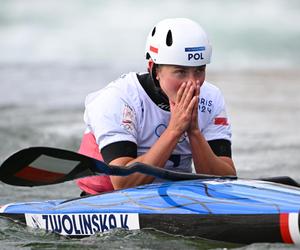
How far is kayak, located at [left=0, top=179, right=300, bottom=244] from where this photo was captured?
557cm

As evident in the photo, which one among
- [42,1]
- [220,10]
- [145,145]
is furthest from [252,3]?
[145,145]

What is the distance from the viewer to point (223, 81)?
19547mm

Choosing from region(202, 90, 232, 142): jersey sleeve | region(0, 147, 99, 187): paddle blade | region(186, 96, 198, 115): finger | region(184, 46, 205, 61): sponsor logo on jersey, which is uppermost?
region(184, 46, 205, 61): sponsor logo on jersey

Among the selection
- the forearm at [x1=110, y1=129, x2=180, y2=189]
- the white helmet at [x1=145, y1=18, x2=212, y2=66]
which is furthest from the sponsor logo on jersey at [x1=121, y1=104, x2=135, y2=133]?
the white helmet at [x1=145, y1=18, x2=212, y2=66]

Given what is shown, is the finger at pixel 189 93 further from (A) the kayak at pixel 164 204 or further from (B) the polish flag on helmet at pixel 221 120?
(B) the polish flag on helmet at pixel 221 120

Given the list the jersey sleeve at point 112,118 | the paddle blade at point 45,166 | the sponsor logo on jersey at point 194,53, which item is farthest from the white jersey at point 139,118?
the sponsor logo on jersey at point 194,53

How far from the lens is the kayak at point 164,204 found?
18.5 feet

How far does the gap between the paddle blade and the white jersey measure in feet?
0.88

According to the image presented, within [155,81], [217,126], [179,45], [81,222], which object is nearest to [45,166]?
[81,222]

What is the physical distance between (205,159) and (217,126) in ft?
1.40

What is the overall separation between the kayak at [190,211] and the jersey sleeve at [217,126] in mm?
557

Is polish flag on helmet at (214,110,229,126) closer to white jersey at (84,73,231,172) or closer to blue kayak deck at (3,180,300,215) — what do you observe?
white jersey at (84,73,231,172)

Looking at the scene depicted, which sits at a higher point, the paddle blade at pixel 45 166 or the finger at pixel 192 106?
the finger at pixel 192 106

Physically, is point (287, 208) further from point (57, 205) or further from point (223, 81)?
point (223, 81)
